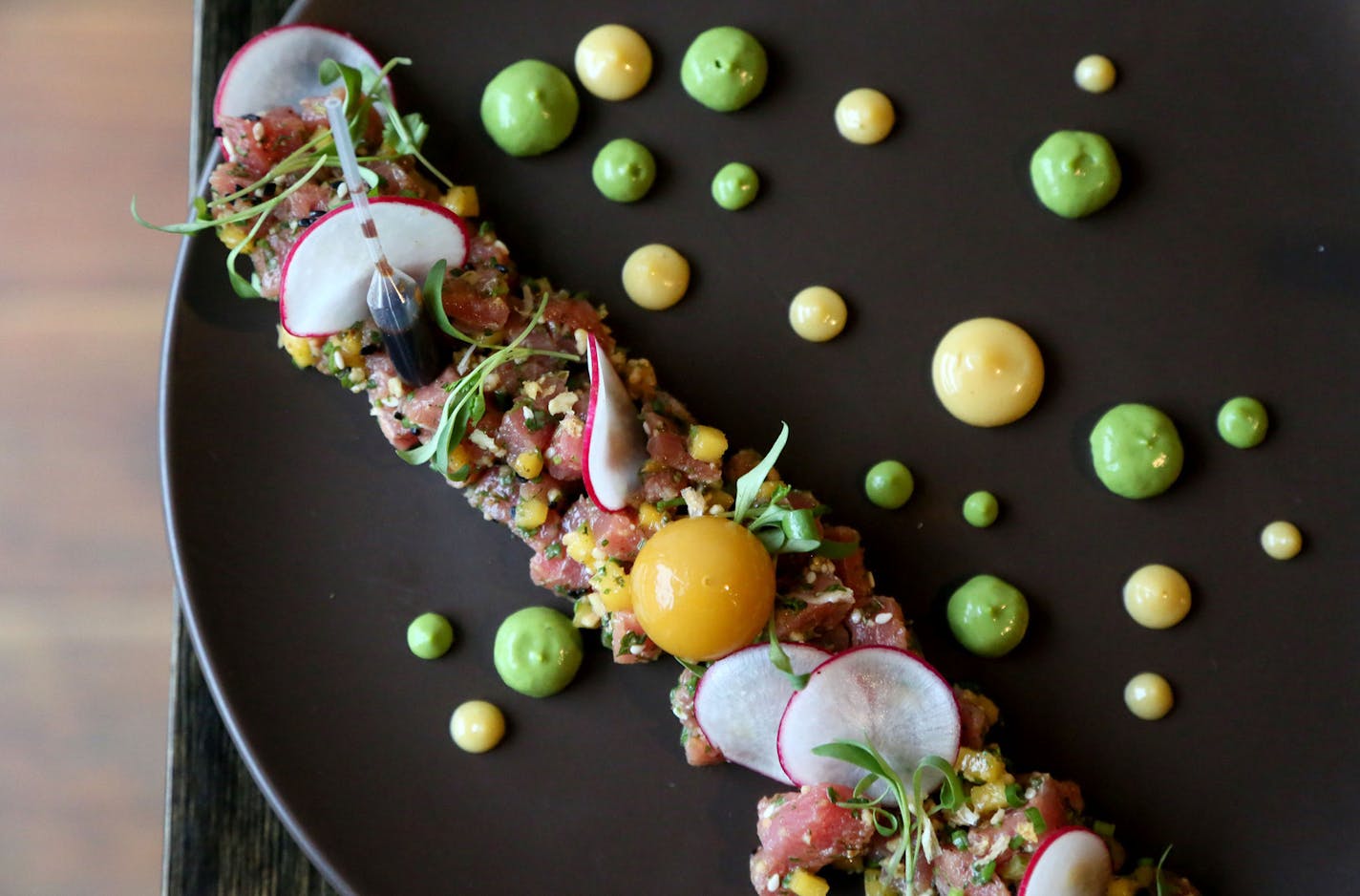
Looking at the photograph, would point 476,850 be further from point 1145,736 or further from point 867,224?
point 867,224


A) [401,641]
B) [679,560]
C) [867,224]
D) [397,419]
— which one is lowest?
[401,641]

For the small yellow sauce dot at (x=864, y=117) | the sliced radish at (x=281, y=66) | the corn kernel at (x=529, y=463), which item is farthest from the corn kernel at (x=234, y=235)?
the small yellow sauce dot at (x=864, y=117)

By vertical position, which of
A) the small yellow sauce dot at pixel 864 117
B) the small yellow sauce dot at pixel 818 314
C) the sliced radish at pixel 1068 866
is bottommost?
the sliced radish at pixel 1068 866

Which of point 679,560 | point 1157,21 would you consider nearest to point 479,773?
point 679,560

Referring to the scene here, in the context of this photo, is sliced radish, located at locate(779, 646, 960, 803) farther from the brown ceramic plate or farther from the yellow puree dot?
the yellow puree dot

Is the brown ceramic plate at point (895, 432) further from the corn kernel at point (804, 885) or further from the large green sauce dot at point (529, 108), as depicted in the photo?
the corn kernel at point (804, 885)

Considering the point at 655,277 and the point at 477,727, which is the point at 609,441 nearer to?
the point at 655,277

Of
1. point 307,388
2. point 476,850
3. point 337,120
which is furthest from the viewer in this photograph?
point 307,388
